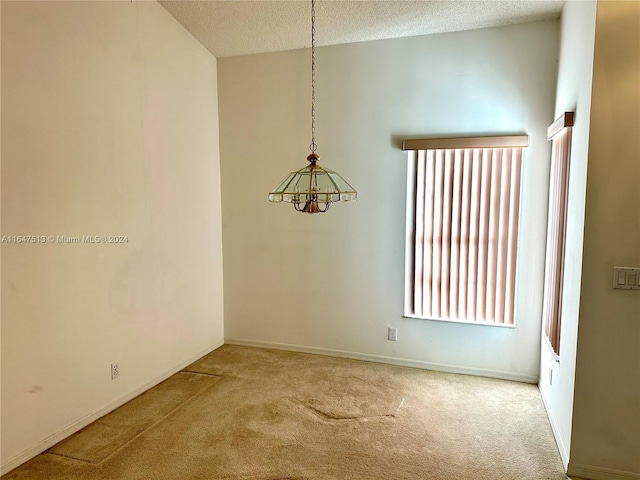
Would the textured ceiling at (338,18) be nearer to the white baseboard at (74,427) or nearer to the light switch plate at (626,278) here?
the light switch plate at (626,278)

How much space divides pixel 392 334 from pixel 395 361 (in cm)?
25

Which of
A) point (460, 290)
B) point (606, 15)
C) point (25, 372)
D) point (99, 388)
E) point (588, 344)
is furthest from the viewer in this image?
point (460, 290)

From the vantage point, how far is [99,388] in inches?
111

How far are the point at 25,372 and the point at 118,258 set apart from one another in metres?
0.91

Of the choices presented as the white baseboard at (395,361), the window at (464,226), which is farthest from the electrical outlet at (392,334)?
the window at (464,226)

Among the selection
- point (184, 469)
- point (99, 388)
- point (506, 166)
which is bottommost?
point (184, 469)

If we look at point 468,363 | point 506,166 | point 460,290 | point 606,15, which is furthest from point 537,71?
point 468,363

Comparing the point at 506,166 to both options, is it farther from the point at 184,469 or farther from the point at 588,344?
the point at 184,469

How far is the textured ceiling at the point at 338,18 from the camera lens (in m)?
3.02

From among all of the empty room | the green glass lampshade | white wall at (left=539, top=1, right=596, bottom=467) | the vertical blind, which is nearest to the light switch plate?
the empty room

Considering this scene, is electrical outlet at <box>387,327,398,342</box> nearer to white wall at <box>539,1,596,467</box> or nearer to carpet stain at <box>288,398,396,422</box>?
carpet stain at <box>288,398,396,422</box>

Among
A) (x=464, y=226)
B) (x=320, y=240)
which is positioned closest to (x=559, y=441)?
(x=464, y=226)

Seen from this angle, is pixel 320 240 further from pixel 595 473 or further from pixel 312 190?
pixel 595 473

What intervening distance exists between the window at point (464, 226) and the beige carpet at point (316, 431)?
2.23 feet
